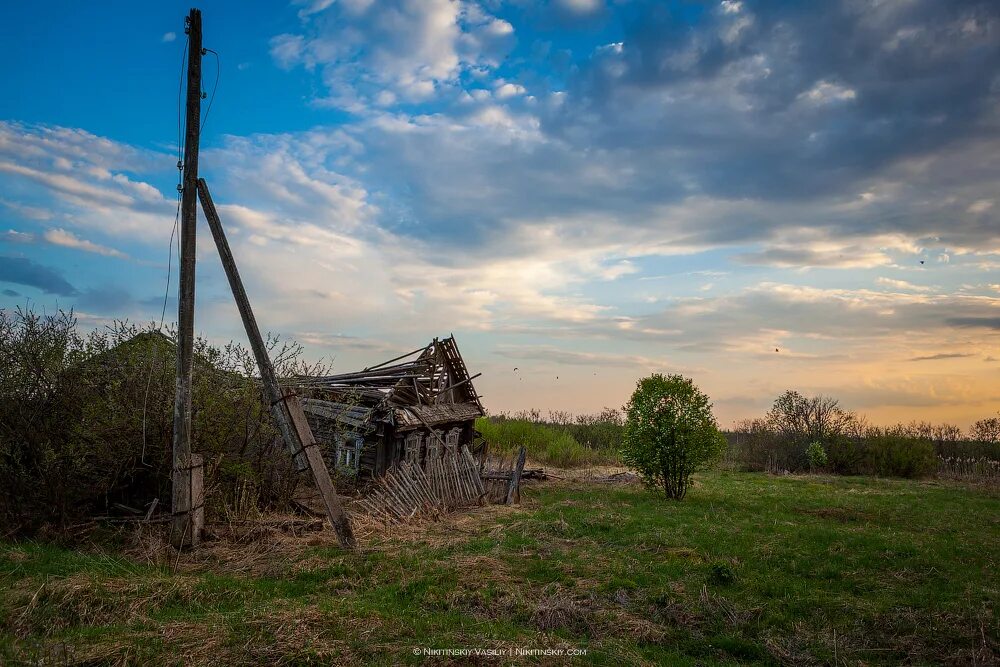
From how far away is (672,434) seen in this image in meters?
15.6

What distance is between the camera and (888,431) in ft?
86.3

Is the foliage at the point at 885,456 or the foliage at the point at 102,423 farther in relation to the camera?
the foliage at the point at 885,456

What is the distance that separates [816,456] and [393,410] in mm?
18092

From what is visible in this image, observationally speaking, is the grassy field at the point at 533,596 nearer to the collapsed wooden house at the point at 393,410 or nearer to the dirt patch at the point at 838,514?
the dirt patch at the point at 838,514

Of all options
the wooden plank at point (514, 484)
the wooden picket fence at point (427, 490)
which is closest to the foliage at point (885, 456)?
the wooden plank at point (514, 484)

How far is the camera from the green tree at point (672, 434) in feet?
50.6

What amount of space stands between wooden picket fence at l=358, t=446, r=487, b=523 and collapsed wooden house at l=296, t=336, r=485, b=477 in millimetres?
701

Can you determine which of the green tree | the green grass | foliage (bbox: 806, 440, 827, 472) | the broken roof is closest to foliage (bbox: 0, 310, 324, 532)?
the broken roof

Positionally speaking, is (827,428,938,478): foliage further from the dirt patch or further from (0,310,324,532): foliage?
(0,310,324,532): foliage

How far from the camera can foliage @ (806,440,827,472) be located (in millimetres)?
25172

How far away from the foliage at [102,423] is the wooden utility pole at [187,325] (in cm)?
69

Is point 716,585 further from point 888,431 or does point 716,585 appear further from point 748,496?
point 888,431

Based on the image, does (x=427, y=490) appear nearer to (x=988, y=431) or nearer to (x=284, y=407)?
(x=284, y=407)

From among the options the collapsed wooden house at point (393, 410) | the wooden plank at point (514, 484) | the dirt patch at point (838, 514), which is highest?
the collapsed wooden house at point (393, 410)
